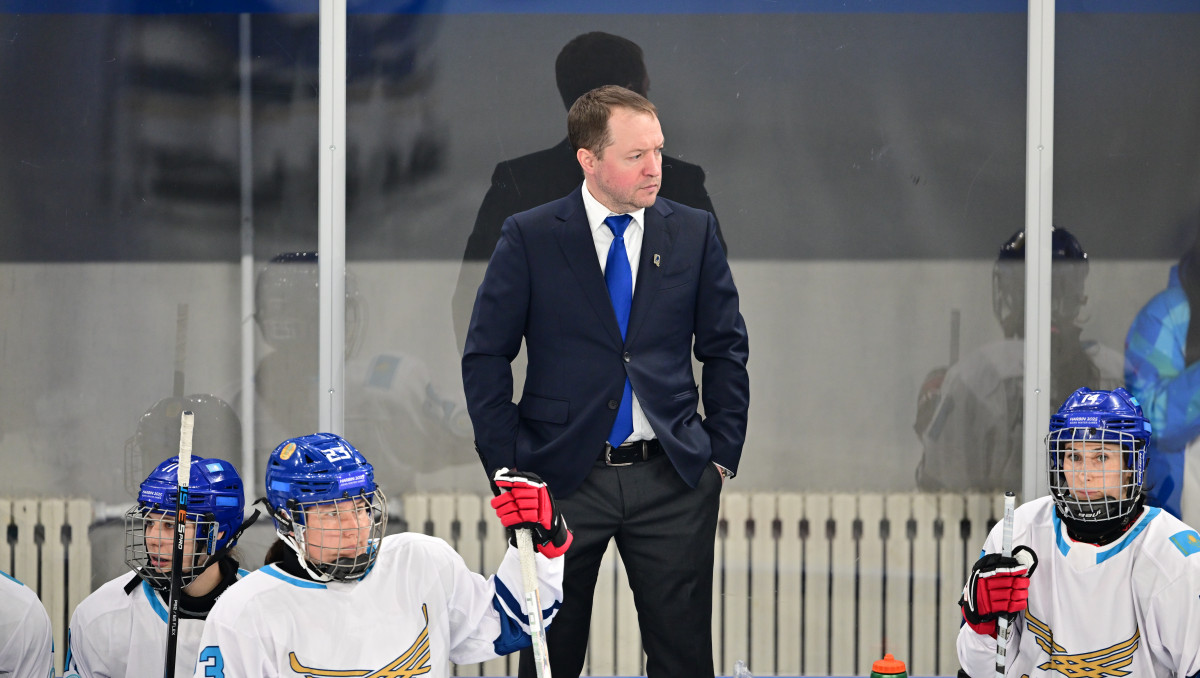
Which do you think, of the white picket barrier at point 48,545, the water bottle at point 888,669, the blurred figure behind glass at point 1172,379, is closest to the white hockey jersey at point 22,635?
the white picket barrier at point 48,545

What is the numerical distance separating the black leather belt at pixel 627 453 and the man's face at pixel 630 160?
18.8 inches

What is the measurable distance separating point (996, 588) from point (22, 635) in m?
1.83

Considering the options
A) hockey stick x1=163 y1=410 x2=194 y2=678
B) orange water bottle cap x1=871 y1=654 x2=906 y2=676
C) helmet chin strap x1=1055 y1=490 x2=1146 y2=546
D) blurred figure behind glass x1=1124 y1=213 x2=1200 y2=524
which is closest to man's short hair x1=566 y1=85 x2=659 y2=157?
hockey stick x1=163 y1=410 x2=194 y2=678

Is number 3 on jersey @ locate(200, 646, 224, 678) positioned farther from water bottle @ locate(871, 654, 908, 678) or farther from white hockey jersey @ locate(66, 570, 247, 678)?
water bottle @ locate(871, 654, 908, 678)

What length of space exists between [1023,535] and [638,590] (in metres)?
0.76

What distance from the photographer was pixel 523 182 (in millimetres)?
3555

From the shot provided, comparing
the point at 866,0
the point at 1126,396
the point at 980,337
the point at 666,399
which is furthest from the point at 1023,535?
the point at 866,0

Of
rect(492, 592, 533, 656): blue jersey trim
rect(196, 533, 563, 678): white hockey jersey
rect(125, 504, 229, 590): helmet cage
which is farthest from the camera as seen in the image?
rect(125, 504, 229, 590): helmet cage

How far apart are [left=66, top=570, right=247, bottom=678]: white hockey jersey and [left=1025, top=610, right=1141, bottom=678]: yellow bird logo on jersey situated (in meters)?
1.58

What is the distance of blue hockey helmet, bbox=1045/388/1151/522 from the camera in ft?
8.45

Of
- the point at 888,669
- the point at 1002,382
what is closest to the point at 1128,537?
the point at 888,669

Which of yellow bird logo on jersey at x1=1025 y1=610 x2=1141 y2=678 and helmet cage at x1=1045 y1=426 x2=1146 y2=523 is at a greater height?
helmet cage at x1=1045 y1=426 x2=1146 y2=523

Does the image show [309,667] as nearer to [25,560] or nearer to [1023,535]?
[1023,535]

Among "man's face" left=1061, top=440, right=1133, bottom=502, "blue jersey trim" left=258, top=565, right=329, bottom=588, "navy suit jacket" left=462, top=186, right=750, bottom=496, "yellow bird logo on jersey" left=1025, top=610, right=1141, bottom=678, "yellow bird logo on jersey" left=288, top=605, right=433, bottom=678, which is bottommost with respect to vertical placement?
"yellow bird logo on jersey" left=1025, top=610, right=1141, bottom=678
